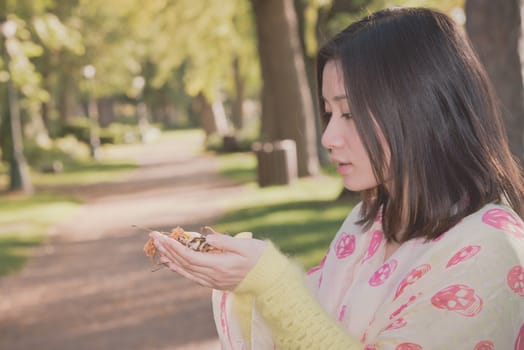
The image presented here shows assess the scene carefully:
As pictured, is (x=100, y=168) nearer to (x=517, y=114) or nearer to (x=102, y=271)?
(x=102, y=271)

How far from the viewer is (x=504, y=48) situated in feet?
21.8

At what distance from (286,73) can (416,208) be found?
585 inches

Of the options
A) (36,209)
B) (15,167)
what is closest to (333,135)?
(36,209)

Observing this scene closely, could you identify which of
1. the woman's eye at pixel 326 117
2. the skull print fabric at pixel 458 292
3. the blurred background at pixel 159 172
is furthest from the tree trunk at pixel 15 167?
the skull print fabric at pixel 458 292

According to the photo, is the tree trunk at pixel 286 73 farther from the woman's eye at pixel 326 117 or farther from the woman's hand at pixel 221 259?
the woman's hand at pixel 221 259

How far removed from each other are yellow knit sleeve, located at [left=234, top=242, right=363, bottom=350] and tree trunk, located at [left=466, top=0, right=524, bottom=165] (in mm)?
5045

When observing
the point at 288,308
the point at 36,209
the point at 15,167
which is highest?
the point at 288,308

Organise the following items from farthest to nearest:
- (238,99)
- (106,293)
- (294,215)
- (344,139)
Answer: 1. (238,99)
2. (294,215)
3. (106,293)
4. (344,139)

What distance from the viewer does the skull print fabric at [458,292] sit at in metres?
1.84

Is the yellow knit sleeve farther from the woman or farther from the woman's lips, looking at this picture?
the woman's lips

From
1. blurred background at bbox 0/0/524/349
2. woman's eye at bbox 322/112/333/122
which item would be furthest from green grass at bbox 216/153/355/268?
woman's eye at bbox 322/112/333/122

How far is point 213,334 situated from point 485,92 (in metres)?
5.30

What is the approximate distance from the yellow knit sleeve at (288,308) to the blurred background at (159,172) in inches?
48.0

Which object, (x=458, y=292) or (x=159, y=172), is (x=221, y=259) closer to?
(x=458, y=292)
